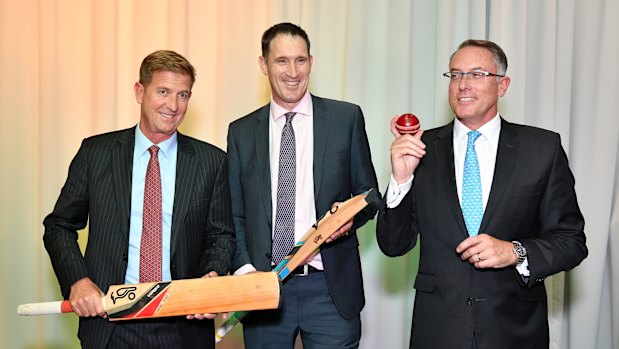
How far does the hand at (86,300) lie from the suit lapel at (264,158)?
0.72 m

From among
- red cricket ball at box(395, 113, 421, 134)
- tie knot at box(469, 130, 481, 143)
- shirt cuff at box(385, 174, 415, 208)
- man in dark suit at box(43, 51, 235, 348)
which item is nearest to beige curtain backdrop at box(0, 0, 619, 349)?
man in dark suit at box(43, 51, 235, 348)

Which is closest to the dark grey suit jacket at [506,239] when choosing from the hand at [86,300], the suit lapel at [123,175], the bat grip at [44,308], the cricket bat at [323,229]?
the cricket bat at [323,229]

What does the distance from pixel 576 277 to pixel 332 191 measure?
180 centimetres

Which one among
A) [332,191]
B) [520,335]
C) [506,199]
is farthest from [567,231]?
[332,191]

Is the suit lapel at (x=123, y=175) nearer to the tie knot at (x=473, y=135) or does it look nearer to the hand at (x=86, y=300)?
the hand at (x=86, y=300)

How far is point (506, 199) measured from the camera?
2365 millimetres

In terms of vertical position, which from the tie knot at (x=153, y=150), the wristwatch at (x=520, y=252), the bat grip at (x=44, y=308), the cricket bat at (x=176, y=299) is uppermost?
the tie knot at (x=153, y=150)

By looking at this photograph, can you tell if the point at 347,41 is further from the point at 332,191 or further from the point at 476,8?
the point at 332,191

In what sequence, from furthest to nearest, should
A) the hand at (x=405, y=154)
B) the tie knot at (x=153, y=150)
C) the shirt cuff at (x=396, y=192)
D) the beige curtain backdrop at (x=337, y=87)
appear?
the beige curtain backdrop at (x=337, y=87) → the tie knot at (x=153, y=150) → the shirt cuff at (x=396, y=192) → the hand at (x=405, y=154)

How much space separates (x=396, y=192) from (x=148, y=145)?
0.91m

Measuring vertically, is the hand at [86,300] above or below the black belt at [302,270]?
below

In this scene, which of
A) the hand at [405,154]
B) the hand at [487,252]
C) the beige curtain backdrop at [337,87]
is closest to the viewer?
the hand at [487,252]

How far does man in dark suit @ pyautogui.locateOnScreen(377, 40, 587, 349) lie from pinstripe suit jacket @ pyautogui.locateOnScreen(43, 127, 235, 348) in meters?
0.62

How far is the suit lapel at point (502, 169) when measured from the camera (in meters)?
2.37
